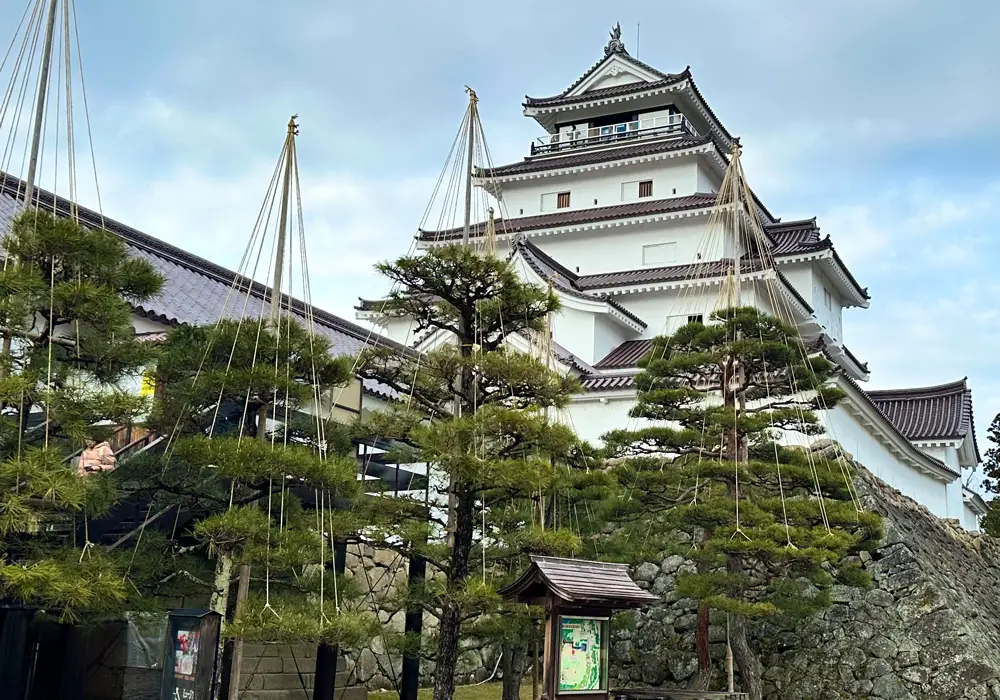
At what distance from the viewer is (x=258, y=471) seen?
332 inches

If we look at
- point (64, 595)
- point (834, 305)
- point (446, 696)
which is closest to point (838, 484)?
point (446, 696)

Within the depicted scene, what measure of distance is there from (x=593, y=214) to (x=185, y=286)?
12321 millimetres

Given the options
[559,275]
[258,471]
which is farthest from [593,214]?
[258,471]

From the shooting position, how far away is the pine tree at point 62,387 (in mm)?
7535

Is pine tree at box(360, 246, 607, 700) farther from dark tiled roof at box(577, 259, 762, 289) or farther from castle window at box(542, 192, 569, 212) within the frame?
castle window at box(542, 192, 569, 212)

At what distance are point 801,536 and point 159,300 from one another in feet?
32.4

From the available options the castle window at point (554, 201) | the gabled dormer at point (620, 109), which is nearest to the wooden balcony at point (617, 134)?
the gabled dormer at point (620, 109)

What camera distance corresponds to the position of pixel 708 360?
12.7m

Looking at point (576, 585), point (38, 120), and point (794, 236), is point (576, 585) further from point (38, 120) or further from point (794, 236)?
point (794, 236)

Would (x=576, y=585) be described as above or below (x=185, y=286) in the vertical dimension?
below

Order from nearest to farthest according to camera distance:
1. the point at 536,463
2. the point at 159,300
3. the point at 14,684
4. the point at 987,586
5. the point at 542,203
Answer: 1. the point at 536,463
2. the point at 14,684
3. the point at 159,300
4. the point at 987,586
5. the point at 542,203

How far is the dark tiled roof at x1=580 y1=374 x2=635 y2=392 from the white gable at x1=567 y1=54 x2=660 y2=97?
1133cm

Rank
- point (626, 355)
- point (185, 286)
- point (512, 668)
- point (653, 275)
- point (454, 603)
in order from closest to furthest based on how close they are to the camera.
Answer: point (454, 603), point (512, 668), point (185, 286), point (626, 355), point (653, 275)

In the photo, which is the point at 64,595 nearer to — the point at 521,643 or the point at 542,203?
the point at 521,643
